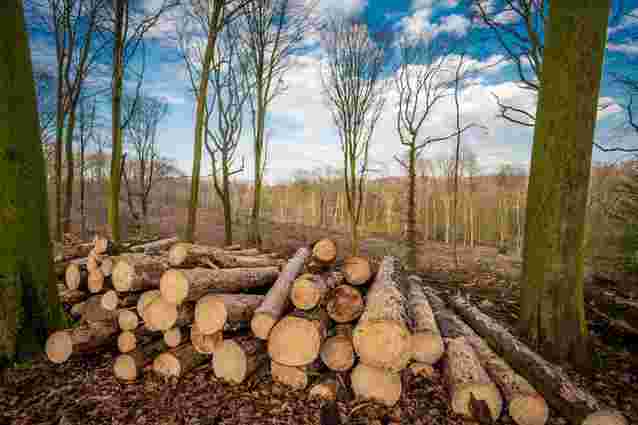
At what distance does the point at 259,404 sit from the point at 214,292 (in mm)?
1079

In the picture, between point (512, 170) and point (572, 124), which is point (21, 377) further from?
point (512, 170)

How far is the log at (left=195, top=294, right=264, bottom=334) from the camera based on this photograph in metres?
2.35

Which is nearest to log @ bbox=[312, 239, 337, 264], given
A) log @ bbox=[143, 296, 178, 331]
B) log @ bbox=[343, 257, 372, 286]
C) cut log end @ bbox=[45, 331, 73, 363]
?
log @ bbox=[343, 257, 372, 286]

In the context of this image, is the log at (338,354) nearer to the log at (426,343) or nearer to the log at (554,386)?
the log at (426,343)

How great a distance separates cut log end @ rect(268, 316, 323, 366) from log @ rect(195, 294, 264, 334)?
1.40 ft

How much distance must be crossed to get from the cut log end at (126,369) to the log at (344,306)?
1.83 m

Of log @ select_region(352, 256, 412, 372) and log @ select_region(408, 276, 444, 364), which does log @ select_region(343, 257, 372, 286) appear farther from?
log @ select_region(352, 256, 412, 372)

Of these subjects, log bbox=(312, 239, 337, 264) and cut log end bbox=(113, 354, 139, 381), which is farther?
log bbox=(312, 239, 337, 264)

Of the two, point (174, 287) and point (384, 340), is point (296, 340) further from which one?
point (174, 287)

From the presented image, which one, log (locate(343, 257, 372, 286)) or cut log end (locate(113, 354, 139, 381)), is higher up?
log (locate(343, 257, 372, 286))

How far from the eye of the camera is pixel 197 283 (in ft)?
8.14

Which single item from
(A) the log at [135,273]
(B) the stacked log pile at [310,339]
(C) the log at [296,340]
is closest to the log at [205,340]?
Answer: (B) the stacked log pile at [310,339]

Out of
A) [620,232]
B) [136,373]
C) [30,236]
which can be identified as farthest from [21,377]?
[620,232]

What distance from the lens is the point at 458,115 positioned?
7.62 m
